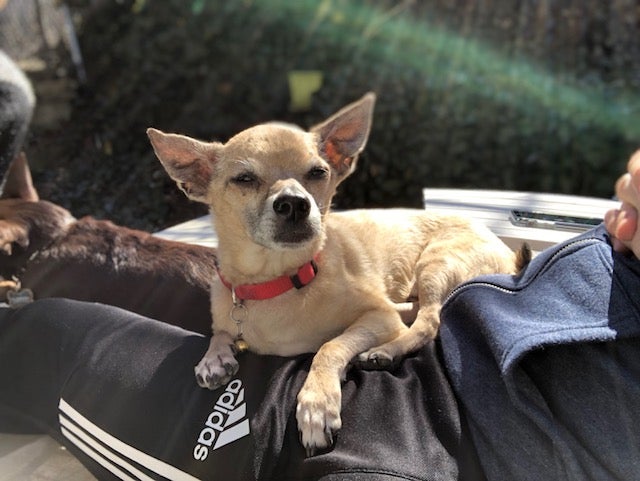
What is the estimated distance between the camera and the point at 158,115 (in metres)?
5.61

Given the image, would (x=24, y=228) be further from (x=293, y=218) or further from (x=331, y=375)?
(x=331, y=375)

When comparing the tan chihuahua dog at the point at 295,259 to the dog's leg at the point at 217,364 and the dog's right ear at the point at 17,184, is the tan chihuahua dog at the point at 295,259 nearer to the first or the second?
the dog's leg at the point at 217,364

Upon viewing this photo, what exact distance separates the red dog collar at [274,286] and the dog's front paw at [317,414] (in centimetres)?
50

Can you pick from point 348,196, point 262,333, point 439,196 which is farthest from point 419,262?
point 348,196

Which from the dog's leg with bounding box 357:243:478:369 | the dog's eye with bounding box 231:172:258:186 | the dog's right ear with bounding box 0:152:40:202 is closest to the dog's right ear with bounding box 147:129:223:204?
the dog's eye with bounding box 231:172:258:186

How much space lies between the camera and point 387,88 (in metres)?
5.14

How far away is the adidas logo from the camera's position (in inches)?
54.2

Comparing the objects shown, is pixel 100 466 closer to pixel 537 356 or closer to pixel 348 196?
pixel 537 356

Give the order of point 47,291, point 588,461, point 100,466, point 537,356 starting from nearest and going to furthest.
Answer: point 588,461, point 537,356, point 100,466, point 47,291

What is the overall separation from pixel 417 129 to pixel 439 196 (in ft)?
6.47

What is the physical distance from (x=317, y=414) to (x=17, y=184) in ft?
6.34

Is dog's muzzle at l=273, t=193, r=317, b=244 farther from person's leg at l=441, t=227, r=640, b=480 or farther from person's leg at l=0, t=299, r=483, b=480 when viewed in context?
person's leg at l=441, t=227, r=640, b=480

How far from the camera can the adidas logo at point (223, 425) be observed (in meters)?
1.38

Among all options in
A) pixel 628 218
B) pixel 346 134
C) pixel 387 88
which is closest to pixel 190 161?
pixel 346 134
